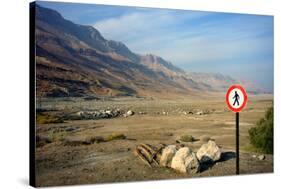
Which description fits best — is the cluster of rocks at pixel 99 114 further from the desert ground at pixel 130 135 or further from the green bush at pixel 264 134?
the green bush at pixel 264 134

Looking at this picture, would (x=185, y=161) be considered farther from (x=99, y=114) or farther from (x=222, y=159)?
(x=99, y=114)

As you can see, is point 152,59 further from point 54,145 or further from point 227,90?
point 54,145

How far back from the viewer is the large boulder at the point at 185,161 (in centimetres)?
1060

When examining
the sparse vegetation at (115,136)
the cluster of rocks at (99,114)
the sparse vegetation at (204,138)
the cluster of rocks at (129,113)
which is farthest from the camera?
the sparse vegetation at (204,138)

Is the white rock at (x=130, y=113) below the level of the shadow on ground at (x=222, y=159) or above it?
above

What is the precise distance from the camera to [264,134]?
38.8 ft

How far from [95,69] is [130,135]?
1.35m

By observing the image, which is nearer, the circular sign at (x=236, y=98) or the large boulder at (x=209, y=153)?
the large boulder at (x=209, y=153)

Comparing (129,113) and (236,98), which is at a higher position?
(236,98)

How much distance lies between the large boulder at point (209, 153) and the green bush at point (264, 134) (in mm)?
984

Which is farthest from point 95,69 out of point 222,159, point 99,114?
point 222,159

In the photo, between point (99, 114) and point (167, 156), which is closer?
point (99, 114)

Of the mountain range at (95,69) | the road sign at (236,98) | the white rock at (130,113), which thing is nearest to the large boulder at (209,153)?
the road sign at (236,98)
